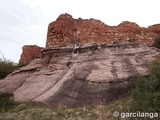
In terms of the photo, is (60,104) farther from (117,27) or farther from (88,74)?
(117,27)

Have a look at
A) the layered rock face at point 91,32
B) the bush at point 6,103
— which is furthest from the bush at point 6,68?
the bush at point 6,103

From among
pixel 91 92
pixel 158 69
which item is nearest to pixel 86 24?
pixel 91 92

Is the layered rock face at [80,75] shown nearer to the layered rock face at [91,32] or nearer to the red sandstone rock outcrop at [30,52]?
the layered rock face at [91,32]

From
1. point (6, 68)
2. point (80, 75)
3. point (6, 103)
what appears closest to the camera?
point (6, 103)

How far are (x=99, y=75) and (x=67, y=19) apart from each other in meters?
A: 6.52

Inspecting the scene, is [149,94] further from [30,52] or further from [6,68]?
[30,52]

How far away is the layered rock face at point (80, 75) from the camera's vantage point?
757 centimetres

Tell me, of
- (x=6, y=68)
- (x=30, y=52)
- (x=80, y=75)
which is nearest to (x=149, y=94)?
(x=80, y=75)

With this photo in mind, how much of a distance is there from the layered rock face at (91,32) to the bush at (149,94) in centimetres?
737

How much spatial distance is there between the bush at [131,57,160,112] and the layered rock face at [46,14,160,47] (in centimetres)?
737

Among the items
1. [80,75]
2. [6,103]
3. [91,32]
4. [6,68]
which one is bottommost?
[6,103]

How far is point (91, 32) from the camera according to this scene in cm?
1392

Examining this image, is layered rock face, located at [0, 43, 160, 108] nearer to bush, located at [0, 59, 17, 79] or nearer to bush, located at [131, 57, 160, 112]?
bush, located at [131, 57, 160, 112]

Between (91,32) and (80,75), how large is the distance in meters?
5.90
